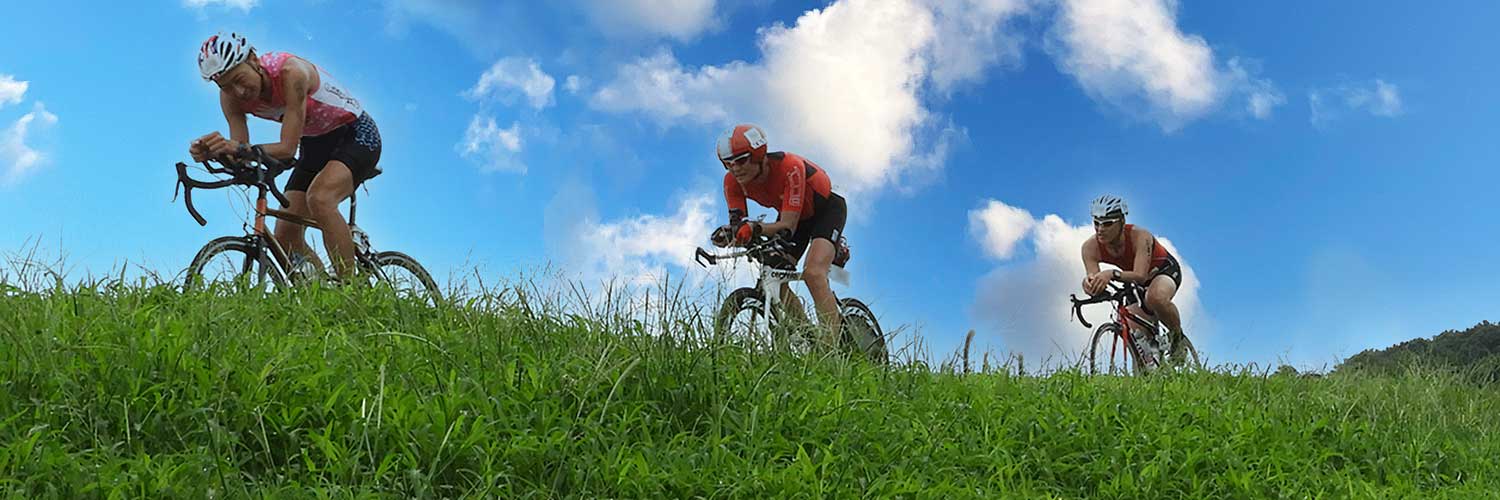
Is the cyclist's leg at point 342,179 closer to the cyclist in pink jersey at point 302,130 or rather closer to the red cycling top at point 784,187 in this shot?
the cyclist in pink jersey at point 302,130

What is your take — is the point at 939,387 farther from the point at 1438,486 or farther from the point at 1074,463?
the point at 1438,486

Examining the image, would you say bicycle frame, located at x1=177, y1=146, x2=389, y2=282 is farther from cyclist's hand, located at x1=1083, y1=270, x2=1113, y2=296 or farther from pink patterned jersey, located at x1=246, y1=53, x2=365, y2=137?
cyclist's hand, located at x1=1083, y1=270, x2=1113, y2=296

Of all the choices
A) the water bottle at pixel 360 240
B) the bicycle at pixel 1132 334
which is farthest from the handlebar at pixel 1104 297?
the water bottle at pixel 360 240

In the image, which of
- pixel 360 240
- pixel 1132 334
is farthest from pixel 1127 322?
pixel 360 240

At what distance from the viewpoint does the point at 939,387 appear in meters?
7.10

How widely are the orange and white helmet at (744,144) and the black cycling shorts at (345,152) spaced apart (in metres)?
2.80

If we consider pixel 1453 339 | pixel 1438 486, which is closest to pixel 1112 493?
pixel 1438 486

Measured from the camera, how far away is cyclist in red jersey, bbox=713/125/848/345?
9.84m

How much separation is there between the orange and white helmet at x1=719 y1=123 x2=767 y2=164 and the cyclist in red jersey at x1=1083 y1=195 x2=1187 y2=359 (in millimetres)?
3744

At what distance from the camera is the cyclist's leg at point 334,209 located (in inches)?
332

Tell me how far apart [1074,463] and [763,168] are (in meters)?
4.79

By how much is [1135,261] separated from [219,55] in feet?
27.8

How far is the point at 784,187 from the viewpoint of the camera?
33.5 feet

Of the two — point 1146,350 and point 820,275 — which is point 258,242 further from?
point 1146,350
